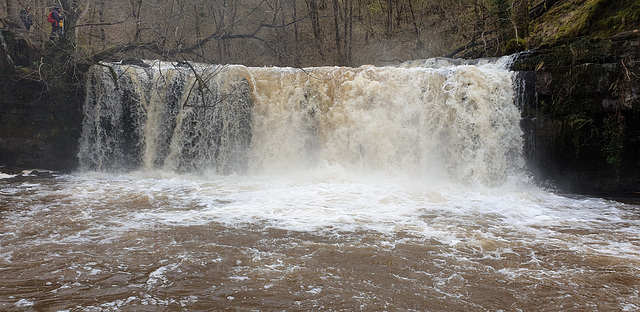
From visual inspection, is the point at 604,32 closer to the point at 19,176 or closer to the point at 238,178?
the point at 238,178

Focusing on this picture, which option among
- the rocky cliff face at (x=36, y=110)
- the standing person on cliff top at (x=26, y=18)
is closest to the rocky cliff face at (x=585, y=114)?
the rocky cliff face at (x=36, y=110)

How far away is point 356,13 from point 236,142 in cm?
1225

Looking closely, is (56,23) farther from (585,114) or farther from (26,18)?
(585,114)

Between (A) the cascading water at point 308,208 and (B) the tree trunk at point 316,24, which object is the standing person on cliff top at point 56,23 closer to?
(A) the cascading water at point 308,208

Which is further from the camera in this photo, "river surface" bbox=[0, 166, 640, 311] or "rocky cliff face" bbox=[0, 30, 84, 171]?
"rocky cliff face" bbox=[0, 30, 84, 171]

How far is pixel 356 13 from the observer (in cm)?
2125

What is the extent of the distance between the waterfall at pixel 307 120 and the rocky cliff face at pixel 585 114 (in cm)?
52

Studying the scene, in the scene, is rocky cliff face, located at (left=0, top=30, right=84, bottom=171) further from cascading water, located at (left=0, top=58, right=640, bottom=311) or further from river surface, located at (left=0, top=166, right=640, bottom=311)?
river surface, located at (left=0, top=166, right=640, bottom=311)

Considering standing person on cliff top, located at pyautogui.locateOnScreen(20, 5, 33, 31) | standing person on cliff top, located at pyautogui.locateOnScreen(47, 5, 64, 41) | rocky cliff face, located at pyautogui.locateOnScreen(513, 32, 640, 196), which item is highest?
standing person on cliff top, located at pyautogui.locateOnScreen(20, 5, 33, 31)

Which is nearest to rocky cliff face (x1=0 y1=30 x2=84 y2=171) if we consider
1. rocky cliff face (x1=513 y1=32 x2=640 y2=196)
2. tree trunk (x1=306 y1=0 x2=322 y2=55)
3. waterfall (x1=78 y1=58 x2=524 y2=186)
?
waterfall (x1=78 y1=58 x2=524 y2=186)

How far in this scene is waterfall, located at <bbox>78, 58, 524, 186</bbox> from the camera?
32.3 feet

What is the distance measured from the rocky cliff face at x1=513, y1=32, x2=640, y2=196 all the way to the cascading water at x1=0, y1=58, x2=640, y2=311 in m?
0.46

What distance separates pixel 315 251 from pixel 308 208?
7.50 feet

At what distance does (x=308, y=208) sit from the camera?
7414 millimetres
